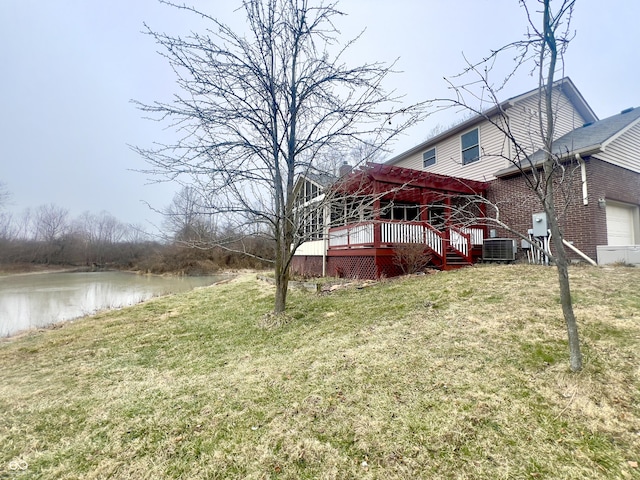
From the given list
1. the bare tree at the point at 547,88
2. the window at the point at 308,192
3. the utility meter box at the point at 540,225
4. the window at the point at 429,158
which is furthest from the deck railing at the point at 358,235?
the window at the point at 429,158

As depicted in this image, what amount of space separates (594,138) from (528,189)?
204 centimetres

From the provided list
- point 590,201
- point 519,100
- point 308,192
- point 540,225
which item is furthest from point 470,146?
point 308,192

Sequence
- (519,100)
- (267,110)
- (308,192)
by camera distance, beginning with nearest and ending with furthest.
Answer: (267,110)
(308,192)
(519,100)

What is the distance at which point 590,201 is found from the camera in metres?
7.84

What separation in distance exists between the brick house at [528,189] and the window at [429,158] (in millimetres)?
521

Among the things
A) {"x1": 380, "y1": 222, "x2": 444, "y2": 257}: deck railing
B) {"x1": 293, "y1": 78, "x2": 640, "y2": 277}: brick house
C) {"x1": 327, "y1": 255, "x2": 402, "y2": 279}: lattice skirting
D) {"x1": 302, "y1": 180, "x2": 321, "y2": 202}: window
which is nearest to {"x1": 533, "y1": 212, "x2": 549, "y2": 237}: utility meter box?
{"x1": 293, "y1": 78, "x2": 640, "y2": 277}: brick house

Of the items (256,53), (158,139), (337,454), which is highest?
(256,53)

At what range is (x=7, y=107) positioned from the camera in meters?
26.8

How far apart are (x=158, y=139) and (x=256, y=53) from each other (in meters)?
2.18

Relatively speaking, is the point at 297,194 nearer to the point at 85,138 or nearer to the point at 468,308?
the point at 468,308

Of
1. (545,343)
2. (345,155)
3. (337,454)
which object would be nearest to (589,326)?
(545,343)

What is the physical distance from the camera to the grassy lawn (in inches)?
71.0

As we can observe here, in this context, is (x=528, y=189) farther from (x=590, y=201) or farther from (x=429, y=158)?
(x=429, y=158)

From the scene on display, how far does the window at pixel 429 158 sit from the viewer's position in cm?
1253
